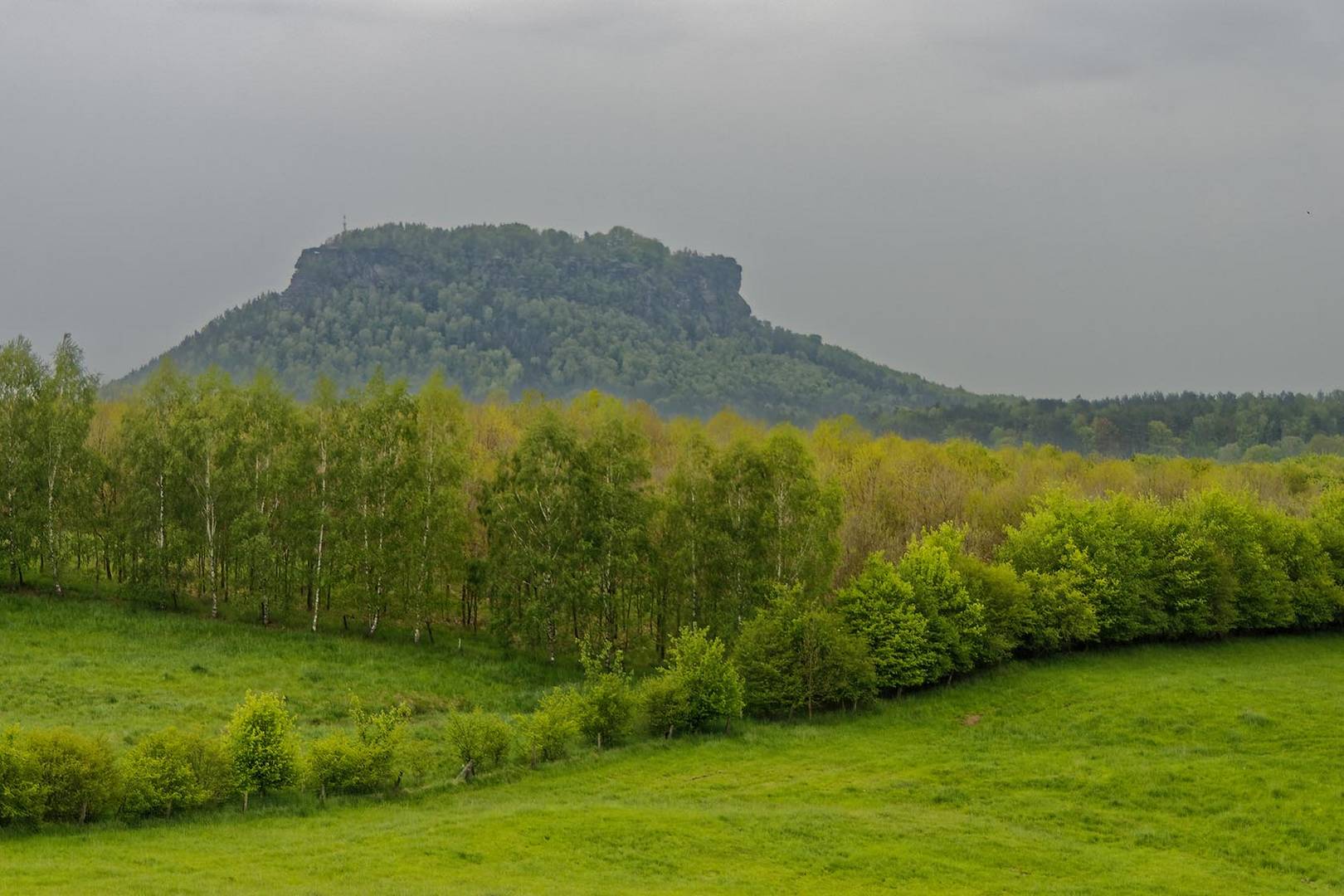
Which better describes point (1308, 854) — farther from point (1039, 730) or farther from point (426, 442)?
point (426, 442)

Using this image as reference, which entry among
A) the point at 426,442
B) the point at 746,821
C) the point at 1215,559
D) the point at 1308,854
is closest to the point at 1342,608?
the point at 1215,559

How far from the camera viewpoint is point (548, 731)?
40188 millimetres

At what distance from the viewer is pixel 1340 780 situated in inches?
1609

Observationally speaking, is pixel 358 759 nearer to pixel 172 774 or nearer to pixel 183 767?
pixel 183 767

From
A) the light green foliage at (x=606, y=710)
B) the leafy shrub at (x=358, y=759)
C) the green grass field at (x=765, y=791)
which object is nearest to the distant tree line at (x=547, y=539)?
the green grass field at (x=765, y=791)

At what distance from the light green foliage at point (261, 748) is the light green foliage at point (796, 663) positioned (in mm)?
22880

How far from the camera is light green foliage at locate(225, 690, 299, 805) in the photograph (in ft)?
107

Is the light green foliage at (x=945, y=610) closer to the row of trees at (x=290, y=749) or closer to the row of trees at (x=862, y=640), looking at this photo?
the row of trees at (x=862, y=640)

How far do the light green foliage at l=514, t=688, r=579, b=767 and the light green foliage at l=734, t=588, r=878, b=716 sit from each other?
11.4 meters

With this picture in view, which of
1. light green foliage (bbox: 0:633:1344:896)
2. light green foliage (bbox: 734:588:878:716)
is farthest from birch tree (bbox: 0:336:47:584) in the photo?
light green foliage (bbox: 734:588:878:716)

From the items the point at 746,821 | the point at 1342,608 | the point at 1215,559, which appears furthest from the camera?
the point at 1342,608

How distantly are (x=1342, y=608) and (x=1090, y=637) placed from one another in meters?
21.8

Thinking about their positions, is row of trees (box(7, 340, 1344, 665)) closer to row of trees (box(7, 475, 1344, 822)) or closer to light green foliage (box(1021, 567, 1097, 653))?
light green foliage (box(1021, 567, 1097, 653))

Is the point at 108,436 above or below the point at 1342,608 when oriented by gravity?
above
